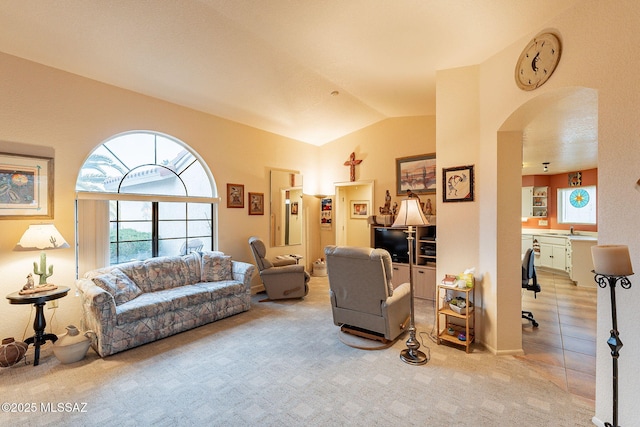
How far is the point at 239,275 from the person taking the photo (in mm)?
4125

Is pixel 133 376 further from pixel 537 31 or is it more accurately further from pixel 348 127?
pixel 348 127

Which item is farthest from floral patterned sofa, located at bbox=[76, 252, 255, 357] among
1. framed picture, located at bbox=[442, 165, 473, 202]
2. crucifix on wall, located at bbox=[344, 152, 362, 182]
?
crucifix on wall, located at bbox=[344, 152, 362, 182]

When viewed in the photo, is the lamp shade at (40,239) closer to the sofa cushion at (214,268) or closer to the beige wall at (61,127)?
the beige wall at (61,127)

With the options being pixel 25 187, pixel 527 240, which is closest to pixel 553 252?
pixel 527 240

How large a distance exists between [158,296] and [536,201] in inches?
342

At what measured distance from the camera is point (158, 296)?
3330mm

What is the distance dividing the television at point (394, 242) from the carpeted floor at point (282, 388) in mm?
2240

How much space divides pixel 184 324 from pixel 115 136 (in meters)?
2.65

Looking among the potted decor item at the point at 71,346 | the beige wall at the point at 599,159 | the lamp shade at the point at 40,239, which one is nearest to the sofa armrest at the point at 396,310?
the beige wall at the point at 599,159

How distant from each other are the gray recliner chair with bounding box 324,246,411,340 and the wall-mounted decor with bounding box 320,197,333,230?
346cm

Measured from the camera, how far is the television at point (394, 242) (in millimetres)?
5059

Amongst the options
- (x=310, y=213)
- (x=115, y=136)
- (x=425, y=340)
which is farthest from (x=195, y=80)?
(x=425, y=340)

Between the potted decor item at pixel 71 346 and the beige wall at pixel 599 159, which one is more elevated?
the beige wall at pixel 599 159

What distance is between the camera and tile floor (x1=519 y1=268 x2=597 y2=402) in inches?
94.9
